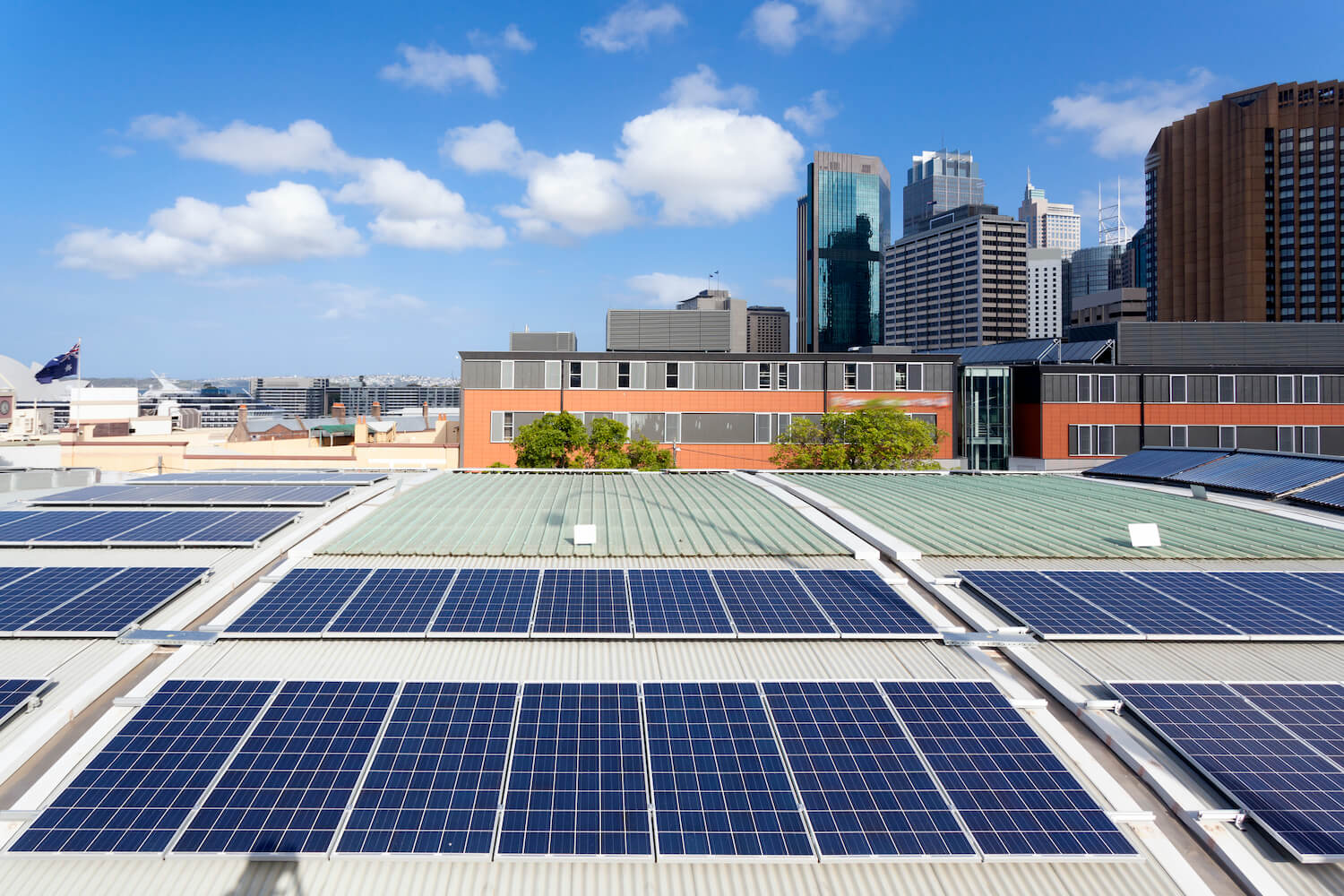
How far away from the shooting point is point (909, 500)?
23031mm

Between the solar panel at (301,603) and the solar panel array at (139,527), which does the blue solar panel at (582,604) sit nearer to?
the solar panel at (301,603)

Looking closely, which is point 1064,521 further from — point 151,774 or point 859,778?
point 151,774

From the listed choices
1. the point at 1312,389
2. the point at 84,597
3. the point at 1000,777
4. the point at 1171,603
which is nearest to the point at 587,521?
the point at 84,597

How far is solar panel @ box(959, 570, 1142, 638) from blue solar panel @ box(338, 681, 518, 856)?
A: 9.68m

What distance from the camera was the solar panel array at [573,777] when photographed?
798 centimetres

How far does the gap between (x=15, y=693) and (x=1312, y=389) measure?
2903 inches

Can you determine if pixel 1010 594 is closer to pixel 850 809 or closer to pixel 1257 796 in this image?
pixel 1257 796

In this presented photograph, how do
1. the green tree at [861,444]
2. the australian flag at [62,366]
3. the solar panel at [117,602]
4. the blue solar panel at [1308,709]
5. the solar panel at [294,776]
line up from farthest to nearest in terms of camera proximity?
1. the australian flag at [62,366]
2. the green tree at [861,444]
3. the solar panel at [117,602]
4. the blue solar panel at [1308,709]
5. the solar panel at [294,776]

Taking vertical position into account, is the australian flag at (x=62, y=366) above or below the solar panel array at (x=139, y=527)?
above

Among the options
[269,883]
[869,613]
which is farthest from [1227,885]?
[269,883]

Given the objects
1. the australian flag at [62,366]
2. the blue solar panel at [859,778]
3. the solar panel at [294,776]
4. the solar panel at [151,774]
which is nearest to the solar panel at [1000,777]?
the blue solar panel at [859,778]

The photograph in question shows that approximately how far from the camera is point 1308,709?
10.2 m

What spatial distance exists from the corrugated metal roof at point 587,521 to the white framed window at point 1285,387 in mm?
52312

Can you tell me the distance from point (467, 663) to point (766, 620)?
545cm
